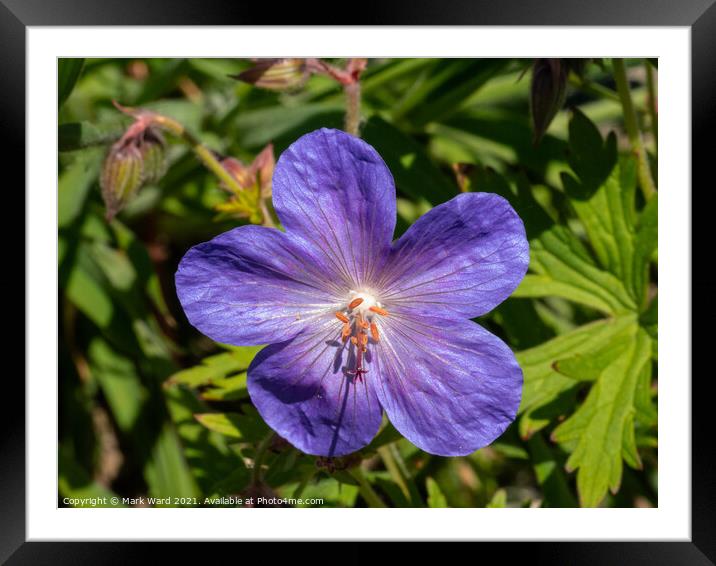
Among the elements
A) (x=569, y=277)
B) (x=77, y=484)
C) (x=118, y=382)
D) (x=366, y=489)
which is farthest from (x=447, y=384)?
(x=118, y=382)

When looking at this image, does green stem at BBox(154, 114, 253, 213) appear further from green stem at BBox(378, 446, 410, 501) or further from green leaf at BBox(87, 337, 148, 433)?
green leaf at BBox(87, 337, 148, 433)

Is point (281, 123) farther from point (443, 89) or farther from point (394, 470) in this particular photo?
point (394, 470)

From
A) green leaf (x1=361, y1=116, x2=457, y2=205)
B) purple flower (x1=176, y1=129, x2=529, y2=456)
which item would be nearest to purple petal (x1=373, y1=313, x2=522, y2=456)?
purple flower (x1=176, y1=129, x2=529, y2=456)

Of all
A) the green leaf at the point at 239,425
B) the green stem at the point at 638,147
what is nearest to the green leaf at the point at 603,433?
the green stem at the point at 638,147
